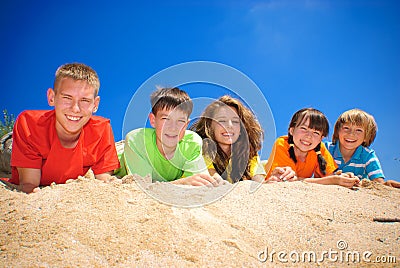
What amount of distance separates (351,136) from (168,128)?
2774mm

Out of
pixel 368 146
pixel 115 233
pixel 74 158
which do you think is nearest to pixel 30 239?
pixel 115 233

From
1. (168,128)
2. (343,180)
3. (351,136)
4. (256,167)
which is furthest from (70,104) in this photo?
(351,136)

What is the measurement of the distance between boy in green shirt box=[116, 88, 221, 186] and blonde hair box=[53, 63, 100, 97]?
67 cm

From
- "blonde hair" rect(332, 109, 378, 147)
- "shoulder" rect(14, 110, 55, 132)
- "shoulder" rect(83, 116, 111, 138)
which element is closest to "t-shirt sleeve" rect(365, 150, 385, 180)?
"blonde hair" rect(332, 109, 378, 147)

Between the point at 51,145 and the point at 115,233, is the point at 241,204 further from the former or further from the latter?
the point at 51,145

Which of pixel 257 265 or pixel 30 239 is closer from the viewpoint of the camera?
pixel 257 265

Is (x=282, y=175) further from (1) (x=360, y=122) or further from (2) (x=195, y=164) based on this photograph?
(1) (x=360, y=122)

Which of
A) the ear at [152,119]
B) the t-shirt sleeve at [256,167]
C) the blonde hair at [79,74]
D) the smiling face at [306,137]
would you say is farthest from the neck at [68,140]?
the smiling face at [306,137]

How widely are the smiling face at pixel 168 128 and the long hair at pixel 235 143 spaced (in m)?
0.54

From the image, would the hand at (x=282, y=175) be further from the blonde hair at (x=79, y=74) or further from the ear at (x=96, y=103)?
the blonde hair at (x=79, y=74)

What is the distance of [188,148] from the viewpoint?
139 inches

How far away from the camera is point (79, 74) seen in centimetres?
322

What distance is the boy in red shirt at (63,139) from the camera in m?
3.00

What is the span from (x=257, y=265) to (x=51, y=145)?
8.17ft
